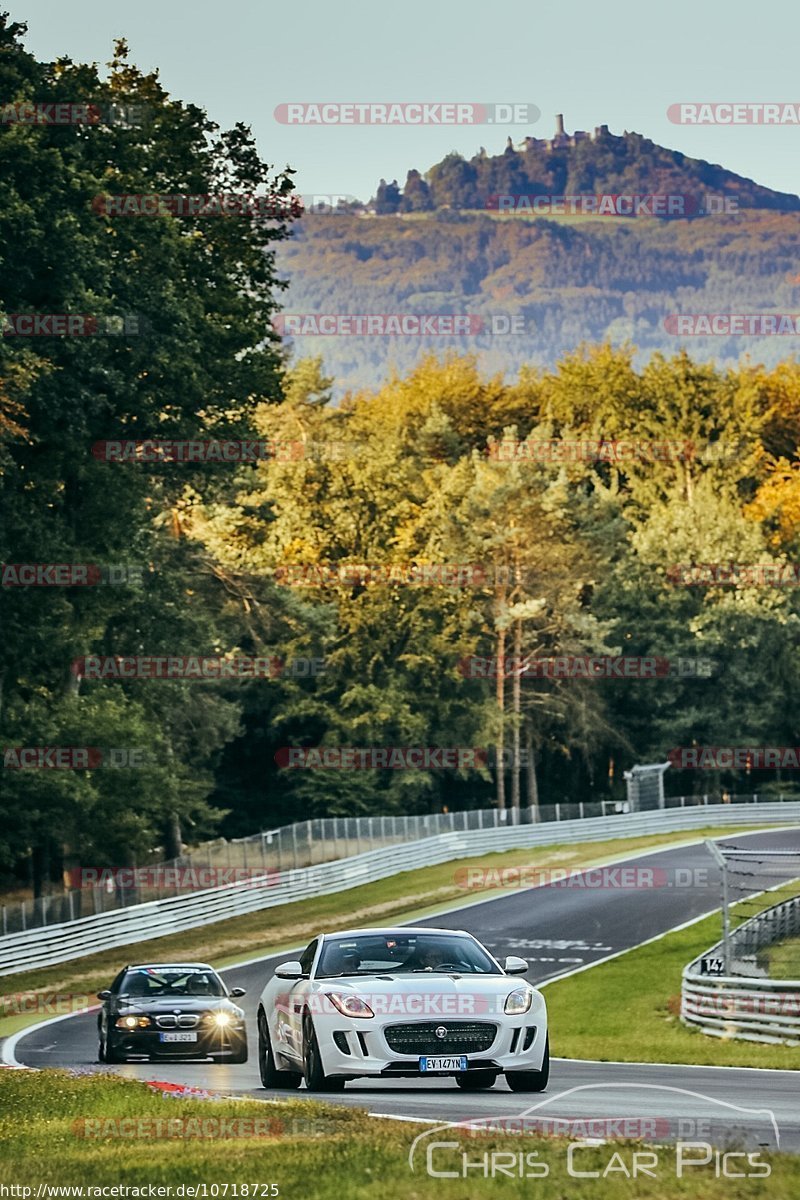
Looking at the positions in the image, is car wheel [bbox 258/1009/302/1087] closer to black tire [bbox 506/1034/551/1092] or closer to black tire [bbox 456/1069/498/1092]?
black tire [bbox 456/1069/498/1092]

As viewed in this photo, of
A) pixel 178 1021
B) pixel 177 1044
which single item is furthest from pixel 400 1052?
pixel 177 1044

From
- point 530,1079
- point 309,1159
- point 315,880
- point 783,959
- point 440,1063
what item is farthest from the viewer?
point 315,880

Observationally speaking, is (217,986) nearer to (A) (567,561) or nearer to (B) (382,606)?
(B) (382,606)

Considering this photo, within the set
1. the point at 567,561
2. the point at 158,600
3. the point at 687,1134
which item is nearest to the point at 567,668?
the point at 567,561

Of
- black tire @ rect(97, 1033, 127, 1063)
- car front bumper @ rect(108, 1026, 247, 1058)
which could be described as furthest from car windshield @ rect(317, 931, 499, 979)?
black tire @ rect(97, 1033, 127, 1063)

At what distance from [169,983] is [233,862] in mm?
32510

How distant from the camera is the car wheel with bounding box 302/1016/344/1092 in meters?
16.2

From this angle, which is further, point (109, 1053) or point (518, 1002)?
point (109, 1053)

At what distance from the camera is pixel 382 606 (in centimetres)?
8450

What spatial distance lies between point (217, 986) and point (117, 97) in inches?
1152

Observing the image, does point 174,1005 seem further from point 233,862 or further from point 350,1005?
point 233,862

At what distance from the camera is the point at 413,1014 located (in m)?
15.6

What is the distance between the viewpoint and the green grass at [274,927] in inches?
1657

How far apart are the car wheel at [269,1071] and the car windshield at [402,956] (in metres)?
1.49
